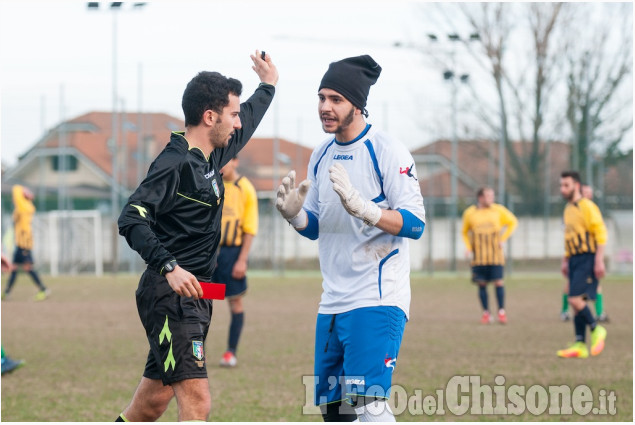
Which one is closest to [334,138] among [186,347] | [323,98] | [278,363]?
[323,98]

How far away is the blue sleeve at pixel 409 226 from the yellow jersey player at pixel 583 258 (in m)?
6.62

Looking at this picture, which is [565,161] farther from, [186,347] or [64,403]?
[186,347]

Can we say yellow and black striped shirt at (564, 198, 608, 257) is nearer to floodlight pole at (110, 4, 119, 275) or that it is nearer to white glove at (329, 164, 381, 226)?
white glove at (329, 164, 381, 226)

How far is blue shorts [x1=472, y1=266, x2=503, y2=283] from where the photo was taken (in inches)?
621

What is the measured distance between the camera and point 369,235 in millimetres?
5160

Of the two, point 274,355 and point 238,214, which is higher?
point 238,214

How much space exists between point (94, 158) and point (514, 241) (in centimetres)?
1445

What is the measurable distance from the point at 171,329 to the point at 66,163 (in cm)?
2840

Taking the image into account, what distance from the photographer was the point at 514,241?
99.0 ft

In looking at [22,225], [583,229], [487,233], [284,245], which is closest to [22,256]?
[22,225]

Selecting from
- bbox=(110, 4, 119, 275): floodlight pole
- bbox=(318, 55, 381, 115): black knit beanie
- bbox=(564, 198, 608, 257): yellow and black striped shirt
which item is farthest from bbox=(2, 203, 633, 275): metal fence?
bbox=(318, 55, 381, 115): black knit beanie

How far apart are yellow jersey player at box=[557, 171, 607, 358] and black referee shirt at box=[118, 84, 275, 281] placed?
697 centimetres

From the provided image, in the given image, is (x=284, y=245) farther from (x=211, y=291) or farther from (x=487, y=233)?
(x=211, y=291)

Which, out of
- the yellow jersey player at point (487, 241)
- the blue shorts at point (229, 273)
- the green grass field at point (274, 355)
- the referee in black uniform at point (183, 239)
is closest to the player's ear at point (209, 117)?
the referee in black uniform at point (183, 239)
